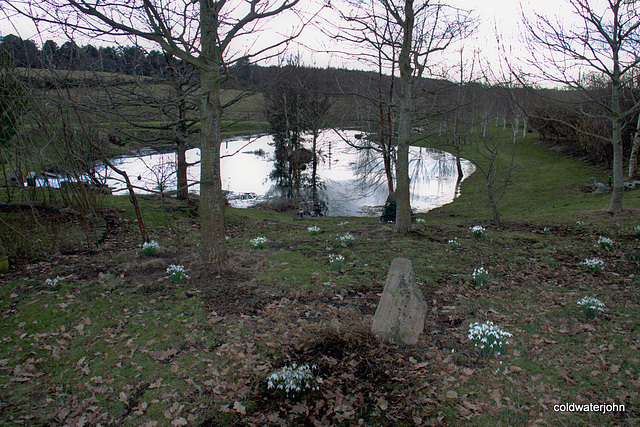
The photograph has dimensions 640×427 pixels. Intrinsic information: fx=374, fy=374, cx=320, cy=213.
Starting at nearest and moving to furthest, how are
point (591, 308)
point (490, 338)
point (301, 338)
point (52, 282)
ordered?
point (490, 338) < point (301, 338) < point (591, 308) < point (52, 282)

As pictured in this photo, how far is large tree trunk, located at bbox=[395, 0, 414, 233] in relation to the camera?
9.97 m

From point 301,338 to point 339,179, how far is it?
30.9 meters

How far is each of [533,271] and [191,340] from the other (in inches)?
275

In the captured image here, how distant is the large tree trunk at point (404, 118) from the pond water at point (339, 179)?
38.0 ft

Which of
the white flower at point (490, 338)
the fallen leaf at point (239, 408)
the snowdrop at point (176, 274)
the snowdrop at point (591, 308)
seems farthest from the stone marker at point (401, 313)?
the snowdrop at point (176, 274)

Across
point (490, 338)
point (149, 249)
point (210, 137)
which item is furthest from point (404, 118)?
point (149, 249)

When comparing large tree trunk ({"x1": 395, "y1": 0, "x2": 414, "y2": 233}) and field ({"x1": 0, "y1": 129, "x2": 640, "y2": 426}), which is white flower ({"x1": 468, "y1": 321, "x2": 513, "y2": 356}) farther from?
large tree trunk ({"x1": 395, "y1": 0, "x2": 414, "y2": 233})

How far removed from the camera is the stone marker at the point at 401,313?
17.0ft

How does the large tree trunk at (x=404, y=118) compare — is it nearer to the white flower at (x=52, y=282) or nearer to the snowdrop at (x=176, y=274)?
the snowdrop at (x=176, y=274)

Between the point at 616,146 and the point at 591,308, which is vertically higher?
the point at 616,146

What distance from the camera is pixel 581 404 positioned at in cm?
394

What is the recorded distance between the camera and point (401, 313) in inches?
204

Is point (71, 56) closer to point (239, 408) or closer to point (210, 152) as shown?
point (210, 152)

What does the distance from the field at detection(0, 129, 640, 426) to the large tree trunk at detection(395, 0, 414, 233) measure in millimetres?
1817
